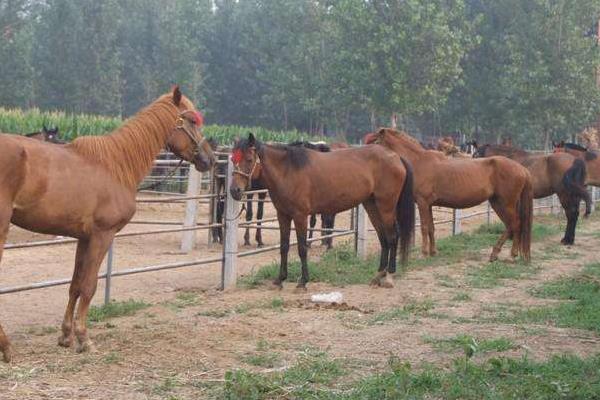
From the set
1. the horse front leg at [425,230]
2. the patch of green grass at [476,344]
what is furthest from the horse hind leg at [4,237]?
the horse front leg at [425,230]

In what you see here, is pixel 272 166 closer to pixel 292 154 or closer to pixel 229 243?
pixel 292 154

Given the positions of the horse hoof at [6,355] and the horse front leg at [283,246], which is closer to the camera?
the horse hoof at [6,355]

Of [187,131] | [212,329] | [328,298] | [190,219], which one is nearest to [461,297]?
[328,298]

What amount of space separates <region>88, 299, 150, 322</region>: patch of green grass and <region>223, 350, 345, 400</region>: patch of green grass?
229 cm

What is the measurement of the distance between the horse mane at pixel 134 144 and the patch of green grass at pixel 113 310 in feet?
5.54

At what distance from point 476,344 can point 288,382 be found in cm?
169

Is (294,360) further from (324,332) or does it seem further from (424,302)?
(424,302)

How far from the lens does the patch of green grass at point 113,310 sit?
7043mm

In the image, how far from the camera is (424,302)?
812 cm

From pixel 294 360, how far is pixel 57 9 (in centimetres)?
4164

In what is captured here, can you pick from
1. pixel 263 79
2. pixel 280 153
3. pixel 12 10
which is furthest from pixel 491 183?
pixel 12 10

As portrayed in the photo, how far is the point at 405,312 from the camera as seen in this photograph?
24.8 feet

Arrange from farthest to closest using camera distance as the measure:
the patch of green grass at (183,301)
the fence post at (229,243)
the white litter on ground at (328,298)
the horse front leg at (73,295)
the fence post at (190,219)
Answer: the fence post at (190,219) < the fence post at (229,243) < the white litter on ground at (328,298) < the patch of green grass at (183,301) < the horse front leg at (73,295)

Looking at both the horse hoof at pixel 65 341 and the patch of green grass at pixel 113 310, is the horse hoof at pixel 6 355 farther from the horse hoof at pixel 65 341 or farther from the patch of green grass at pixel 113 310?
the patch of green grass at pixel 113 310
